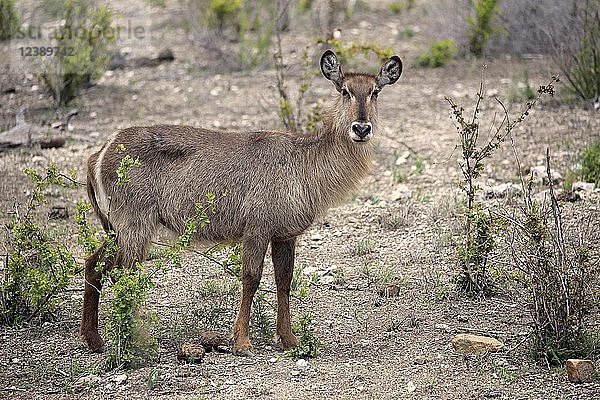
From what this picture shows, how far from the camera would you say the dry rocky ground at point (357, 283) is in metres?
6.04

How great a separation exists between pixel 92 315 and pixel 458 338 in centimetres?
272

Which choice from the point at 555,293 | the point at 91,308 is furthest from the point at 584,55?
the point at 91,308

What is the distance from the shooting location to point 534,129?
1204 centimetres

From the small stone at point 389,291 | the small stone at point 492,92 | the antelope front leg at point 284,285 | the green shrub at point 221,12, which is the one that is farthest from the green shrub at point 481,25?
the antelope front leg at point 284,285

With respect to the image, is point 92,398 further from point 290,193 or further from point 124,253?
point 290,193

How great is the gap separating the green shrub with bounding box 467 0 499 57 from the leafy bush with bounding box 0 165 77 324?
10426mm

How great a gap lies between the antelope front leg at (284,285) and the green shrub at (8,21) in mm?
10379

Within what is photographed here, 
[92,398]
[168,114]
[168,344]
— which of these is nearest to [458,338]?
[168,344]

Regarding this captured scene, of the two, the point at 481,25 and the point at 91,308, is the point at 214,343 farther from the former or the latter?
the point at 481,25

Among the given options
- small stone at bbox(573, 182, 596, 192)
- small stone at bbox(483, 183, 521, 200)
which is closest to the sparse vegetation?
small stone at bbox(573, 182, 596, 192)

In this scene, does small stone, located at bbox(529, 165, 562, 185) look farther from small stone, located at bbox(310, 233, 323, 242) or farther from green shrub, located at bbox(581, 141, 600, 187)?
small stone, located at bbox(310, 233, 323, 242)

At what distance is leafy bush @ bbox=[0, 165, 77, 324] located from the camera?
6.51 meters

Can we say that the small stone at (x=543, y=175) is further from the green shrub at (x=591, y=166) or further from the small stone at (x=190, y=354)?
the small stone at (x=190, y=354)

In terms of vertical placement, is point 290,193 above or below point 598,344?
above
